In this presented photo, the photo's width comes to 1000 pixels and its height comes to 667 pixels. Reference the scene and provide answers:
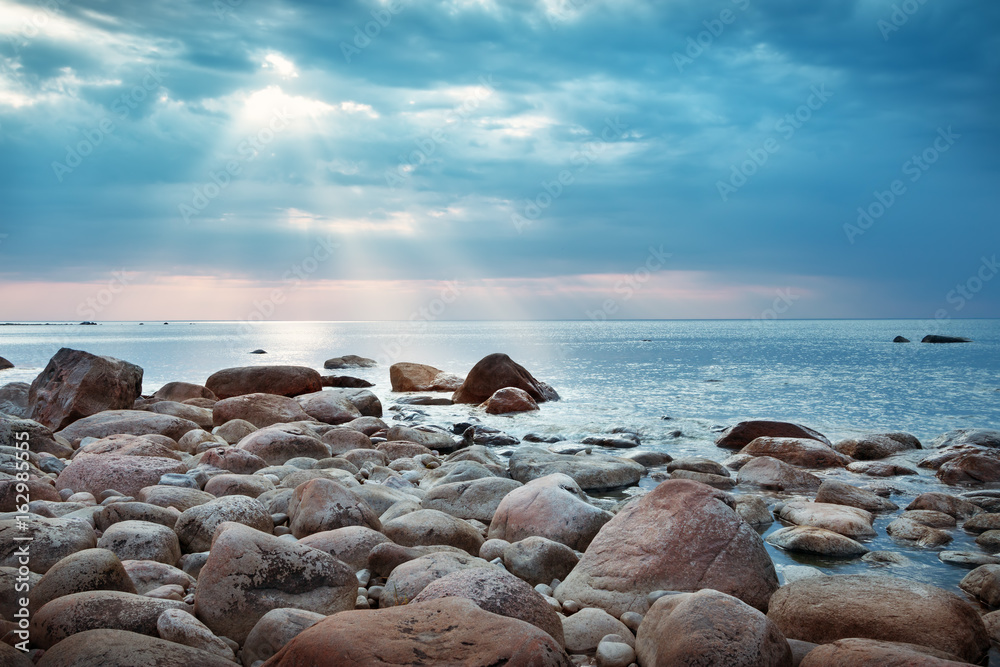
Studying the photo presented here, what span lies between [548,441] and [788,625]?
10219 millimetres

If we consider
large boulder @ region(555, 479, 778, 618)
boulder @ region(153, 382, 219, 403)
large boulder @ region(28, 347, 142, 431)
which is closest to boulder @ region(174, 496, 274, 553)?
large boulder @ region(555, 479, 778, 618)

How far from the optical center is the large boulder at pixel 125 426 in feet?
39.4

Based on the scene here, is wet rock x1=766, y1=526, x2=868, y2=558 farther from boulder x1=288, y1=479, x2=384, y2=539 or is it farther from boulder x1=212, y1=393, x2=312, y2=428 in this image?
boulder x1=212, y1=393, x2=312, y2=428

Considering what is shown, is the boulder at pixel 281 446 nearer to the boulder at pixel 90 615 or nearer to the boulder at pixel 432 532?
the boulder at pixel 432 532

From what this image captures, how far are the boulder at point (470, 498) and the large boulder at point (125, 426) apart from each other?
6400 mm

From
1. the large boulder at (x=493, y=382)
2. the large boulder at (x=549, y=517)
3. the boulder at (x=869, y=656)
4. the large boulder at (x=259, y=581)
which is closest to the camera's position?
the boulder at (x=869, y=656)

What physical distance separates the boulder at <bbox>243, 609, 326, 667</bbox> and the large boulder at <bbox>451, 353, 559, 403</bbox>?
18.2 metres

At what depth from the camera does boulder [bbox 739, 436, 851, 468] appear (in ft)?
40.2

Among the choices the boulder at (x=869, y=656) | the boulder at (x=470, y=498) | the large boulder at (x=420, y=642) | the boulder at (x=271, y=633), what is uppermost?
the large boulder at (x=420, y=642)

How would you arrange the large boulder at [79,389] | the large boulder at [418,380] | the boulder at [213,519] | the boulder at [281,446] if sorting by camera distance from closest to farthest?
the boulder at [213,519], the boulder at [281,446], the large boulder at [79,389], the large boulder at [418,380]

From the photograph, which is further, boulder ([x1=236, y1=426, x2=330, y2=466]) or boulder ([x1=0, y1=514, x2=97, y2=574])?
boulder ([x1=236, y1=426, x2=330, y2=466])

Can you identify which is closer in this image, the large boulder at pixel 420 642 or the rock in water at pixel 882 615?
the large boulder at pixel 420 642

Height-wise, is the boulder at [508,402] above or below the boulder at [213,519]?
below

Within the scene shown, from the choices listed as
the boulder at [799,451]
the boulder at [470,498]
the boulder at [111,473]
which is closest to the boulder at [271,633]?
the boulder at [470,498]
